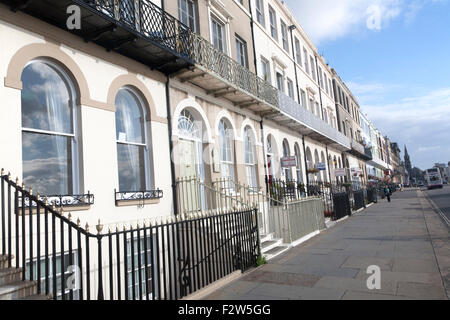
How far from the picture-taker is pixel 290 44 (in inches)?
805

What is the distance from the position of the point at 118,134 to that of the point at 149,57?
2.18m

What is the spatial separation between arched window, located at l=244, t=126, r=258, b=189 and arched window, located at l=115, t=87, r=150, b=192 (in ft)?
19.6

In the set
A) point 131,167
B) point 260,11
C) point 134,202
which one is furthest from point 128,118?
point 260,11

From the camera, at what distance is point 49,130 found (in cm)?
584

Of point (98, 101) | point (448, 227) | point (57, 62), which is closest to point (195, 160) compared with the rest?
point (98, 101)

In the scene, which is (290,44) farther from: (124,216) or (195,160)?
Result: (124,216)

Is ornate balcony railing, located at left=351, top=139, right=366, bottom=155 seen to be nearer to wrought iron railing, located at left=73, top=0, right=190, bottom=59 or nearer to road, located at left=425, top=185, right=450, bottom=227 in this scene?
road, located at left=425, top=185, right=450, bottom=227

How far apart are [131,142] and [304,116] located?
13.3 m

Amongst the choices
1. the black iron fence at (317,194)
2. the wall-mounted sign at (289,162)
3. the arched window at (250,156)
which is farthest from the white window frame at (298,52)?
the arched window at (250,156)

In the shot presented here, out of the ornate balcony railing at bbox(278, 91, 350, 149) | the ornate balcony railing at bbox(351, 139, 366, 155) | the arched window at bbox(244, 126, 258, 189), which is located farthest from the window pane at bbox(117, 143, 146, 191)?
the ornate balcony railing at bbox(351, 139, 366, 155)

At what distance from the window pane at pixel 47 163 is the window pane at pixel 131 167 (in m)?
1.22

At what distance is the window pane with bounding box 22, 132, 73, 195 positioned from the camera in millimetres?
5527

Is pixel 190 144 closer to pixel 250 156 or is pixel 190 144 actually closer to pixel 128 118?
pixel 128 118

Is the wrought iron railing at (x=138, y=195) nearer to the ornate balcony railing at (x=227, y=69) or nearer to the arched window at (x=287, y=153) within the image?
the ornate balcony railing at (x=227, y=69)
